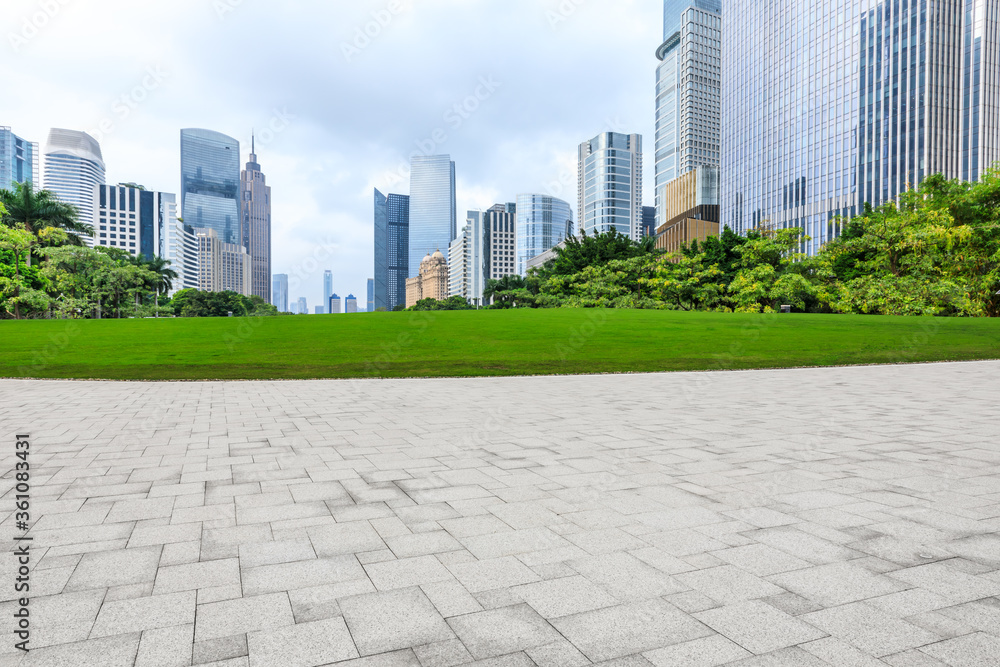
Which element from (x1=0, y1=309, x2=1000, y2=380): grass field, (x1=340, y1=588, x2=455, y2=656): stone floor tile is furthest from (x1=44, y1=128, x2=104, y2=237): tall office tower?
(x1=340, y1=588, x2=455, y2=656): stone floor tile

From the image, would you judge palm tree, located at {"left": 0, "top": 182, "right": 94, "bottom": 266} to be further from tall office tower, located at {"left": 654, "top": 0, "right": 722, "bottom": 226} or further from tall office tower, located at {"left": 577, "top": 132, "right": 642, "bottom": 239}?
tall office tower, located at {"left": 654, "top": 0, "right": 722, "bottom": 226}

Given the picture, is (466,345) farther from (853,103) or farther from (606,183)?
(606,183)

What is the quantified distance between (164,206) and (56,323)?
201 m

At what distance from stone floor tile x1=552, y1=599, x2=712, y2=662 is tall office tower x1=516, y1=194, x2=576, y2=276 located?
187933mm

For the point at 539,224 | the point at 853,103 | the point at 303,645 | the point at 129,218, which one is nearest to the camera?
the point at 303,645

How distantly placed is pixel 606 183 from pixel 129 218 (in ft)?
517

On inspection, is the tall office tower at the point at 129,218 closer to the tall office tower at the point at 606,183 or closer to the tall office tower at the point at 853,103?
the tall office tower at the point at 606,183

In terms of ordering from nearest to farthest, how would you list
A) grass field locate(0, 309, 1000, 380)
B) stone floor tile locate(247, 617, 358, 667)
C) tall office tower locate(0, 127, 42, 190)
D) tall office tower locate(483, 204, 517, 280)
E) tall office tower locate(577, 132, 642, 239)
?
stone floor tile locate(247, 617, 358, 667) < grass field locate(0, 309, 1000, 380) < tall office tower locate(577, 132, 642, 239) < tall office tower locate(0, 127, 42, 190) < tall office tower locate(483, 204, 517, 280)

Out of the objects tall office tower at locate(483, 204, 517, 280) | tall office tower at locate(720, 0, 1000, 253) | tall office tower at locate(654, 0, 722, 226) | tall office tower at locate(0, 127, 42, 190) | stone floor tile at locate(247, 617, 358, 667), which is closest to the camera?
stone floor tile at locate(247, 617, 358, 667)

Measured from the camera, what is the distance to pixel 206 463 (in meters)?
5.10

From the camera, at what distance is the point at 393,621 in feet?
7.65

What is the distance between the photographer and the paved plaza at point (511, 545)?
2.18 metres

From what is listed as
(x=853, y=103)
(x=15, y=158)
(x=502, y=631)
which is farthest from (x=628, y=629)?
(x=15, y=158)

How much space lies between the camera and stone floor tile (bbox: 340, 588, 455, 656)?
2172 mm
